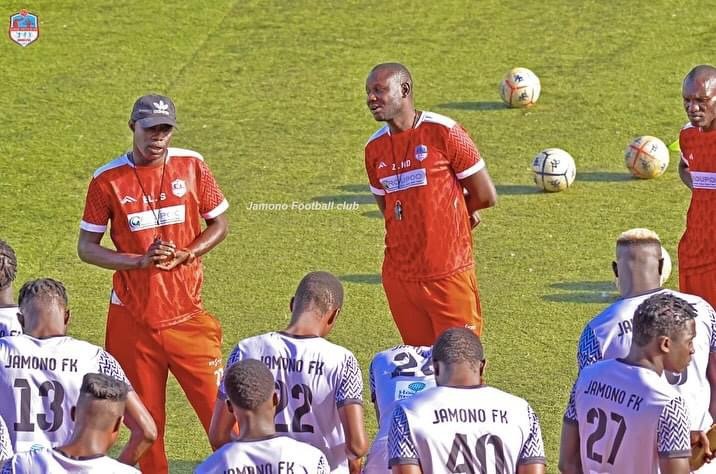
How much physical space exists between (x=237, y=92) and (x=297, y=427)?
31.6 ft

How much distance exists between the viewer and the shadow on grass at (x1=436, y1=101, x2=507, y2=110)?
15305 mm

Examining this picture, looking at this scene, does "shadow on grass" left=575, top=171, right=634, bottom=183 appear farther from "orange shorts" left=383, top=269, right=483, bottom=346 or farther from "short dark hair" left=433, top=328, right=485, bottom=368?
"short dark hair" left=433, top=328, right=485, bottom=368

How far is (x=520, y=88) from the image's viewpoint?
15109 mm

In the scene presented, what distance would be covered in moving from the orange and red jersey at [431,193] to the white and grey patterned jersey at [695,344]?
184 cm

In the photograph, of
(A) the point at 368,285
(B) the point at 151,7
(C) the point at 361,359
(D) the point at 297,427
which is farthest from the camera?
(B) the point at 151,7

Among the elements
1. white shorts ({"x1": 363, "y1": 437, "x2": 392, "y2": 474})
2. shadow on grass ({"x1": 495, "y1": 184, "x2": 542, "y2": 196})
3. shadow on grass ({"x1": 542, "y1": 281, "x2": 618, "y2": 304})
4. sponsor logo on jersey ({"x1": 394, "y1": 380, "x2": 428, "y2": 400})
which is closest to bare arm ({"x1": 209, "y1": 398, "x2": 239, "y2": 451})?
white shorts ({"x1": 363, "y1": 437, "x2": 392, "y2": 474})

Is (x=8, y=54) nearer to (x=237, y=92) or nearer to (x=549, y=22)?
Result: (x=237, y=92)

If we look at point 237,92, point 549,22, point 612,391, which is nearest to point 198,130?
point 237,92

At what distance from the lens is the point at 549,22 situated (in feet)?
57.0

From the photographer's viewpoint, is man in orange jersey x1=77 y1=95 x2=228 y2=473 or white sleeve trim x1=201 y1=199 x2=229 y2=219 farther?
white sleeve trim x1=201 y1=199 x2=229 y2=219

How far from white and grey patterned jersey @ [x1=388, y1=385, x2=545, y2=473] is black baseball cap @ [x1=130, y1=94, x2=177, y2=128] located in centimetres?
283

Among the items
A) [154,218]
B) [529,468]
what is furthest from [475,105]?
[529,468]

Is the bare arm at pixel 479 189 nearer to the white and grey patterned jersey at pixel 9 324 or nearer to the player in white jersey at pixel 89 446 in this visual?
the white and grey patterned jersey at pixel 9 324

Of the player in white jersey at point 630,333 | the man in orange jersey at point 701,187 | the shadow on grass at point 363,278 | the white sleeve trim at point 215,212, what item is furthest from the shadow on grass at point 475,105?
the player in white jersey at point 630,333
